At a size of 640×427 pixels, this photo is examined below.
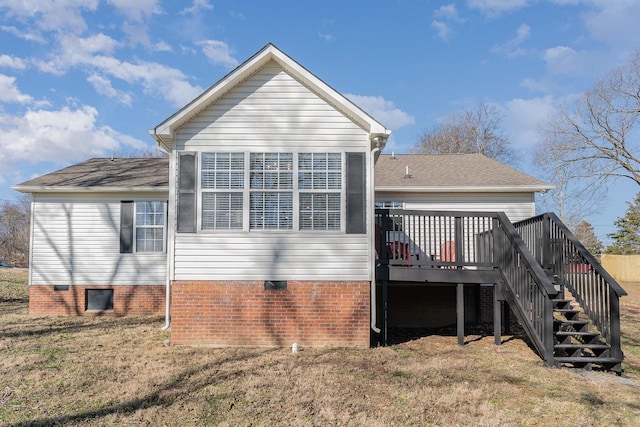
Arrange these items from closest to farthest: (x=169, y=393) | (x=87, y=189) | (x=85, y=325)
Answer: (x=169, y=393), (x=85, y=325), (x=87, y=189)

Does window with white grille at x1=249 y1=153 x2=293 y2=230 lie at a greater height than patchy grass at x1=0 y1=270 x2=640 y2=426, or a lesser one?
greater

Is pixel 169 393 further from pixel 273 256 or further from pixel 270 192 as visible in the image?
pixel 270 192

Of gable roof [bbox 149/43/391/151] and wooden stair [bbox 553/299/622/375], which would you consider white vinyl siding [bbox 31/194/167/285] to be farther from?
wooden stair [bbox 553/299/622/375]

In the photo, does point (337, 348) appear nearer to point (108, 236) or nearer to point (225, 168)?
point (225, 168)

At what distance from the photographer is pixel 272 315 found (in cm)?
796

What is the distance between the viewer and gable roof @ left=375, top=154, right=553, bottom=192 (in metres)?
11.1

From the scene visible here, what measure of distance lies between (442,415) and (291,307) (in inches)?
143

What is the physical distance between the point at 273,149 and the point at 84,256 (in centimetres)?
659

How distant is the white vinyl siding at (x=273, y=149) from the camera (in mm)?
8008

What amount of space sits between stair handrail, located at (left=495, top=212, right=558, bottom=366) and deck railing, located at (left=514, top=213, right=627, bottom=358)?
0.57 metres

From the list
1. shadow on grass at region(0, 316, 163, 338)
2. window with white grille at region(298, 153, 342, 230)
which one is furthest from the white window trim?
window with white grille at region(298, 153, 342, 230)

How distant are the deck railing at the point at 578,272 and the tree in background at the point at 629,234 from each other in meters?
28.0

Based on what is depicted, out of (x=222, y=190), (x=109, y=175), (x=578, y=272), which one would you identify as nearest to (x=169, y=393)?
(x=222, y=190)

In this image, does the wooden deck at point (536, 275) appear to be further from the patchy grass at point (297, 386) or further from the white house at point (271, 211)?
the white house at point (271, 211)
